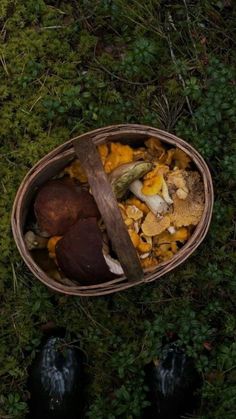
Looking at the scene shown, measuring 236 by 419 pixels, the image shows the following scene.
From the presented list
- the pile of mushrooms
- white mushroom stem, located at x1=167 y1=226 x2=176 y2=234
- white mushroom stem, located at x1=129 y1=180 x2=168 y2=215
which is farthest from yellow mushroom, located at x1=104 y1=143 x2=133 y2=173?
white mushroom stem, located at x1=167 y1=226 x2=176 y2=234

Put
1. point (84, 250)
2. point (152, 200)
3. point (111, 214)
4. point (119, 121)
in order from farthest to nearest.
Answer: point (119, 121), point (152, 200), point (84, 250), point (111, 214)

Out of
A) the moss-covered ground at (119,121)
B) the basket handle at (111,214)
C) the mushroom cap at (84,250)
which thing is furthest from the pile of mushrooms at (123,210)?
the moss-covered ground at (119,121)

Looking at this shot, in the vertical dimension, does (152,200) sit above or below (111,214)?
below

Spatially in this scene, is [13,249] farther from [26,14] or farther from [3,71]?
[26,14]

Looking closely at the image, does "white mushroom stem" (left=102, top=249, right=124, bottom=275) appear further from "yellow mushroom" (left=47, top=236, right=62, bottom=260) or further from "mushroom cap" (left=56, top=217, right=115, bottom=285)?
"yellow mushroom" (left=47, top=236, right=62, bottom=260)

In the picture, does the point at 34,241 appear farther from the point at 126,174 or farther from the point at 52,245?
the point at 126,174

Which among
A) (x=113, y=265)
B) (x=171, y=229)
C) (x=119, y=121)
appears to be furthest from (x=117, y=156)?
(x=113, y=265)

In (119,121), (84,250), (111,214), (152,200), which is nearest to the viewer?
(111,214)
